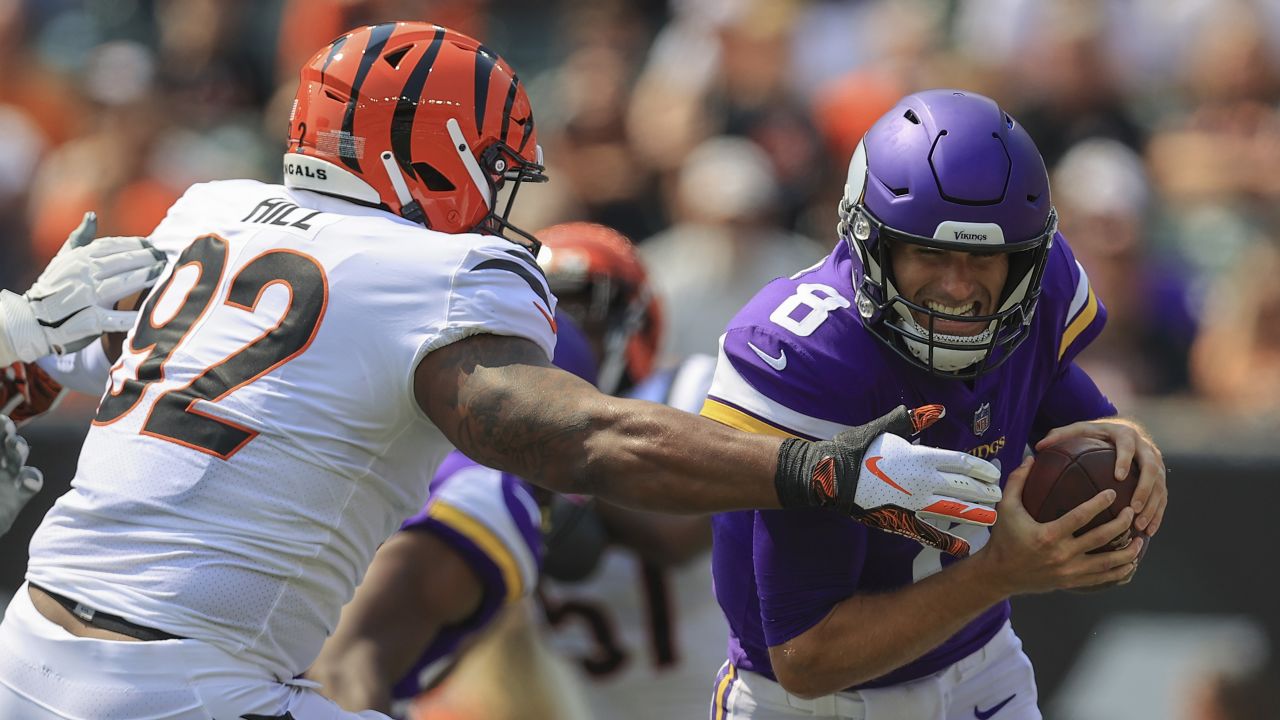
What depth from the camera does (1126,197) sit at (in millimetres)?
7348

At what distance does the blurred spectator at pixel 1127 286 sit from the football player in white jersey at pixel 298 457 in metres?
4.46

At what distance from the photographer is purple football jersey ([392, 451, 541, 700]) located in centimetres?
419

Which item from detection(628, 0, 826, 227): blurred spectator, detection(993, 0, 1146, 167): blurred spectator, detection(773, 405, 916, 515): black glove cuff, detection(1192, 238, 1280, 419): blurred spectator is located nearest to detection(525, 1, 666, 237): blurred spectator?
detection(628, 0, 826, 227): blurred spectator

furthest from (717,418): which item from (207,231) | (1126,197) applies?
(1126,197)

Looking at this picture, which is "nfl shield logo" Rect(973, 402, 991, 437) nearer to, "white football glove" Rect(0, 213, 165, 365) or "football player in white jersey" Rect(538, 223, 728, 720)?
"football player in white jersey" Rect(538, 223, 728, 720)

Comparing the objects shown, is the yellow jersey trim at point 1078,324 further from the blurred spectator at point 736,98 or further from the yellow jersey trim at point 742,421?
the blurred spectator at point 736,98

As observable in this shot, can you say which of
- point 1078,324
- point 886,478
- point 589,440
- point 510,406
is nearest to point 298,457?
point 510,406

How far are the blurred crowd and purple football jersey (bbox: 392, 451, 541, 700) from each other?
349 cm

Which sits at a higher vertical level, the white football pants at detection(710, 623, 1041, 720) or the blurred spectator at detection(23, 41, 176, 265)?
the white football pants at detection(710, 623, 1041, 720)

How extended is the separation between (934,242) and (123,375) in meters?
1.67

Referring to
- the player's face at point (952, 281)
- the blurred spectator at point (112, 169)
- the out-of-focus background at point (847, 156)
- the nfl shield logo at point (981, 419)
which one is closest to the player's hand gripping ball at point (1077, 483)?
the nfl shield logo at point (981, 419)

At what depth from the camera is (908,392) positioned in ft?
11.0

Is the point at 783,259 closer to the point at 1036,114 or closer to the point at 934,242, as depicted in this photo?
the point at 1036,114

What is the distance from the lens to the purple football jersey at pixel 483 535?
4188mm
